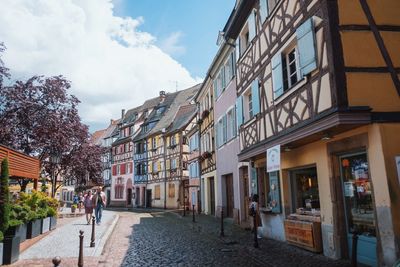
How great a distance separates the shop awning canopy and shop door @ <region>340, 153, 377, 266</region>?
9814 mm

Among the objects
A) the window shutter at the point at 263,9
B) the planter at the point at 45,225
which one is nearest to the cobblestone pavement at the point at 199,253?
the planter at the point at 45,225

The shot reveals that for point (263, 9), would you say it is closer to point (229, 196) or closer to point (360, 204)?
point (360, 204)

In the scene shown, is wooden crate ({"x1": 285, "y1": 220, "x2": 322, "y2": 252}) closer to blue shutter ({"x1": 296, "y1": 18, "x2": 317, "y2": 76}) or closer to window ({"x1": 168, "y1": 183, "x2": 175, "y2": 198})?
blue shutter ({"x1": 296, "y1": 18, "x2": 317, "y2": 76})

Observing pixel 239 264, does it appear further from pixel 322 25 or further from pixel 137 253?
pixel 322 25

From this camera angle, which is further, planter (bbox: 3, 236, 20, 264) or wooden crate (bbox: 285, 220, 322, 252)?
wooden crate (bbox: 285, 220, 322, 252)

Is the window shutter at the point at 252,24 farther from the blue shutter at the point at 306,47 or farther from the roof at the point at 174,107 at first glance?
the roof at the point at 174,107

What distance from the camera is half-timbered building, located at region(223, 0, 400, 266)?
7129mm

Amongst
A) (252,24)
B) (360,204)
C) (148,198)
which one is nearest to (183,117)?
(148,198)

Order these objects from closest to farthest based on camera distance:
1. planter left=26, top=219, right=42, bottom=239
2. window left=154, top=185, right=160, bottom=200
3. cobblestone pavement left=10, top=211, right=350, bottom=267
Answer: cobblestone pavement left=10, top=211, right=350, bottom=267, planter left=26, top=219, right=42, bottom=239, window left=154, top=185, right=160, bottom=200

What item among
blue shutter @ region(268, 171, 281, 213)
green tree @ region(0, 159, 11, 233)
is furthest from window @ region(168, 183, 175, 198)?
green tree @ region(0, 159, 11, 233)

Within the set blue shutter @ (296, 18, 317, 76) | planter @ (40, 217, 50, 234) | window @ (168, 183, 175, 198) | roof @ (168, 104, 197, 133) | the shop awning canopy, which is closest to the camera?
blue shutter @ (296, 18, 317, 76)

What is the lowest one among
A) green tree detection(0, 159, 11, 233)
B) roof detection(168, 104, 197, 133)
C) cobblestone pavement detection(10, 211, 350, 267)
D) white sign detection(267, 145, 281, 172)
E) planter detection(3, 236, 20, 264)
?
cobblestone pavement detection(10, 211, 350, 267)

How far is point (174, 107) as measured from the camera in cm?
4503

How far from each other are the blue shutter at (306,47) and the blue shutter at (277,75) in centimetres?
158
